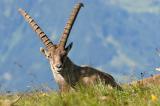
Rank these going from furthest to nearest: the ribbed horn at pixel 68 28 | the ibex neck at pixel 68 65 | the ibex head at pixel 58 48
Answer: the ribbed horn at pixel 68 28, the ibex neck at pixel 68 65, the ibex head at pixel 58 48

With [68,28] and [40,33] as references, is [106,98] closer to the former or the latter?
[68,28]

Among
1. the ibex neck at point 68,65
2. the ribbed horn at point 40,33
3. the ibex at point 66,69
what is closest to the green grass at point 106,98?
the ibex at point 66,69

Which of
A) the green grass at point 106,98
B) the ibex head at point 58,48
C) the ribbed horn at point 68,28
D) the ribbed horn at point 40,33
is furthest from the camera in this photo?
the ribbed horn at point 40,33

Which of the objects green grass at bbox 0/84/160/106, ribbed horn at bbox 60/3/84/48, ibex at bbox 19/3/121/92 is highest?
ribbed horn at bbox 60/3/84/48

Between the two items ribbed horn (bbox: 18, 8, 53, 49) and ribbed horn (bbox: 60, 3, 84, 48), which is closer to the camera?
ribbed horn (bbox: 60, 3, 84, 48)

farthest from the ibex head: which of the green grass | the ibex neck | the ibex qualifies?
the green grass

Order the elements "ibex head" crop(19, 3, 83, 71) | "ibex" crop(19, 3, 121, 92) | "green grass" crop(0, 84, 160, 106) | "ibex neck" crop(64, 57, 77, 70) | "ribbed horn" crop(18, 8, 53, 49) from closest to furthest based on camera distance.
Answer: "green grass" crop(0, 84, 160, 106) < "ibex" crop(19, 3, 121, 92) < "ibex head" crop(19, 3, 83, 71) < "ibex neck" crop(64, 57, 77, 70) < "ribbed horn" crop(18, 8, 53, 49)

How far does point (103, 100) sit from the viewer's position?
11195mm

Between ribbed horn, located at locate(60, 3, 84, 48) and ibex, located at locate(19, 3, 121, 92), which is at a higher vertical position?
ribbed horn, located at locate(60, 3, 84, 48)

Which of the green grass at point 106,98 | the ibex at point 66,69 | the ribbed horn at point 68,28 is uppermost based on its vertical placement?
the ribbed horn at point 68,28

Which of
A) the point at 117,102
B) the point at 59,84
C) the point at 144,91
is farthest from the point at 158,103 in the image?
the point at 59,84

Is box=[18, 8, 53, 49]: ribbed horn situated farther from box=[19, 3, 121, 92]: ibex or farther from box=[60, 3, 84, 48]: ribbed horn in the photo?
box=[60, 3, 84, 48]: ribbed horn

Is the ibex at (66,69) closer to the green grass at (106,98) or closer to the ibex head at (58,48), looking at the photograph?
the ibex head at (58,48)

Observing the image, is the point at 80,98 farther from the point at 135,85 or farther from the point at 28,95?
the point at 28,95
